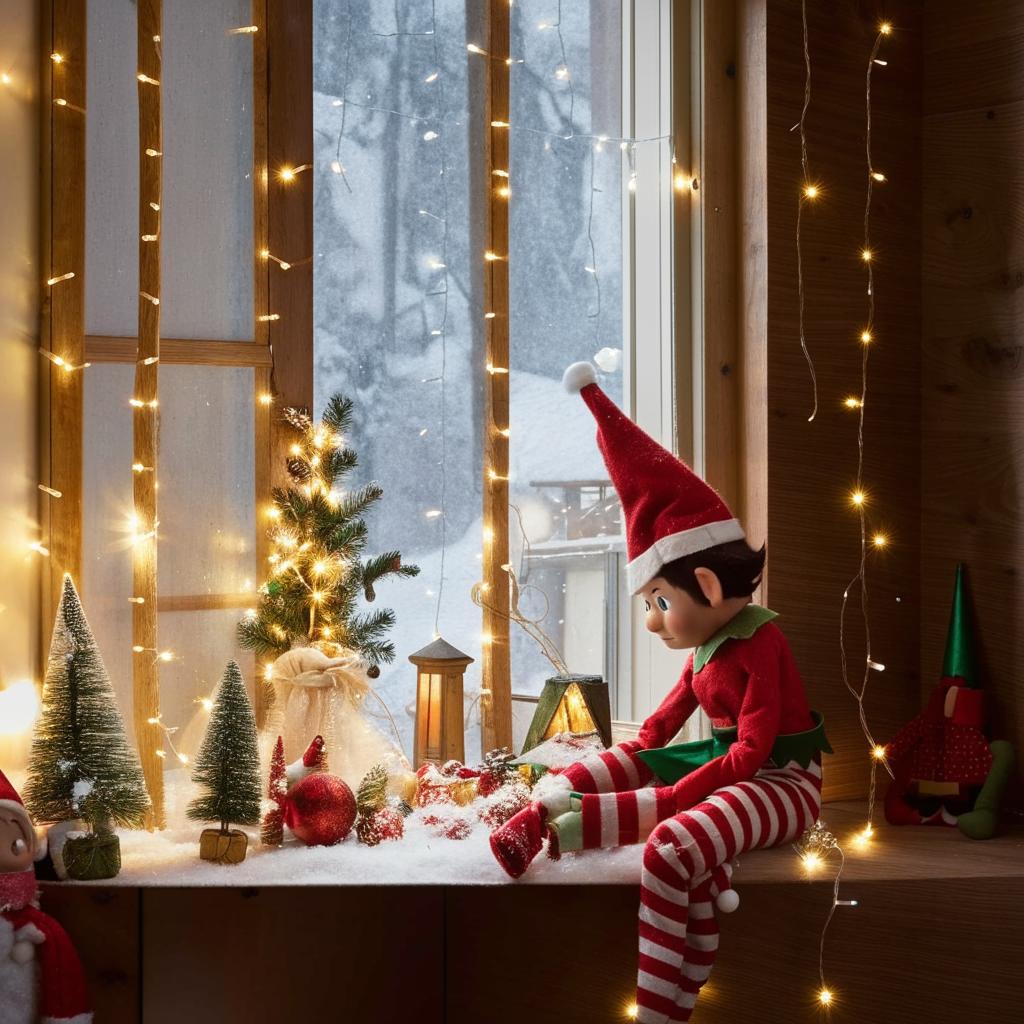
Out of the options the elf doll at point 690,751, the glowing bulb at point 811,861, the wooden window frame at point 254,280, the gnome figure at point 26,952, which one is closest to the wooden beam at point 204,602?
the wooden window frame at point 254,280

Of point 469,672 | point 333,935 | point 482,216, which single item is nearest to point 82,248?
point 482,216

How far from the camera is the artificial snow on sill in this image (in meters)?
1.69

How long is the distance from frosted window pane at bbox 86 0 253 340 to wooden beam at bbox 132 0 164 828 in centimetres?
7

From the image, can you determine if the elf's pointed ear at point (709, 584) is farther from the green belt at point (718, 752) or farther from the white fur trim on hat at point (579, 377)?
the white fur trim on hat at point (579, 377)

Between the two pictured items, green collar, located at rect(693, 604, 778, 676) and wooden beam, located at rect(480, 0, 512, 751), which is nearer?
green collar, located at rect(693, 604, 778, 676)

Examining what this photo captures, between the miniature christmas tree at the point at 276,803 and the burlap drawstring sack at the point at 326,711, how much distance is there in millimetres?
123

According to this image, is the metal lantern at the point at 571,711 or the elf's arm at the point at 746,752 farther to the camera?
the metal lantern at the point at 571,711

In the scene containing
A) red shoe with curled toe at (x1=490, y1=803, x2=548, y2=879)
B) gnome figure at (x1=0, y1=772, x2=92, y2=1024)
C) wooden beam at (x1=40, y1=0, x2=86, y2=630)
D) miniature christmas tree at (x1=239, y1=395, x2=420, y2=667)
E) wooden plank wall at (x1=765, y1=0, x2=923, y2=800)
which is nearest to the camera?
gnome figure at (x1=0, y1=772, x2=92, y2=1024)

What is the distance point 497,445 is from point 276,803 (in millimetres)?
793

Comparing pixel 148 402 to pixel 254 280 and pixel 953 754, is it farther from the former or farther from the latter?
pixel 953 754

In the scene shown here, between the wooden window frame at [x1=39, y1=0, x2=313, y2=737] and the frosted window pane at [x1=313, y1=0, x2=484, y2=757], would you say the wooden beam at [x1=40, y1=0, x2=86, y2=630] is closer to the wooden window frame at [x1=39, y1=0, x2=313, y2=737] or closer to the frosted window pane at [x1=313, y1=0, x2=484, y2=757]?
the wooden window frame at [x1=39, y1=0, x2=313, y2=737]

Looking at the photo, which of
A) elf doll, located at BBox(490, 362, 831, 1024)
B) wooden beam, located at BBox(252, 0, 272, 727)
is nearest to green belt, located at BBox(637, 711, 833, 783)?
elf doll, located at BBox(490, 362, 831, 1024)

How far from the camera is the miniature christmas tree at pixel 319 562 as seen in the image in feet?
6.71

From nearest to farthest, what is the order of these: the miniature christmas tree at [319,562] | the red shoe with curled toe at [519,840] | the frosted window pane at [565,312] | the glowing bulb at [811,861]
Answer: the red shoe with curled toe at [519,840] → the glowing bulb at [811,861] → the miniature christmas tree at [319,562] → the frosted window pane at [565,312]
